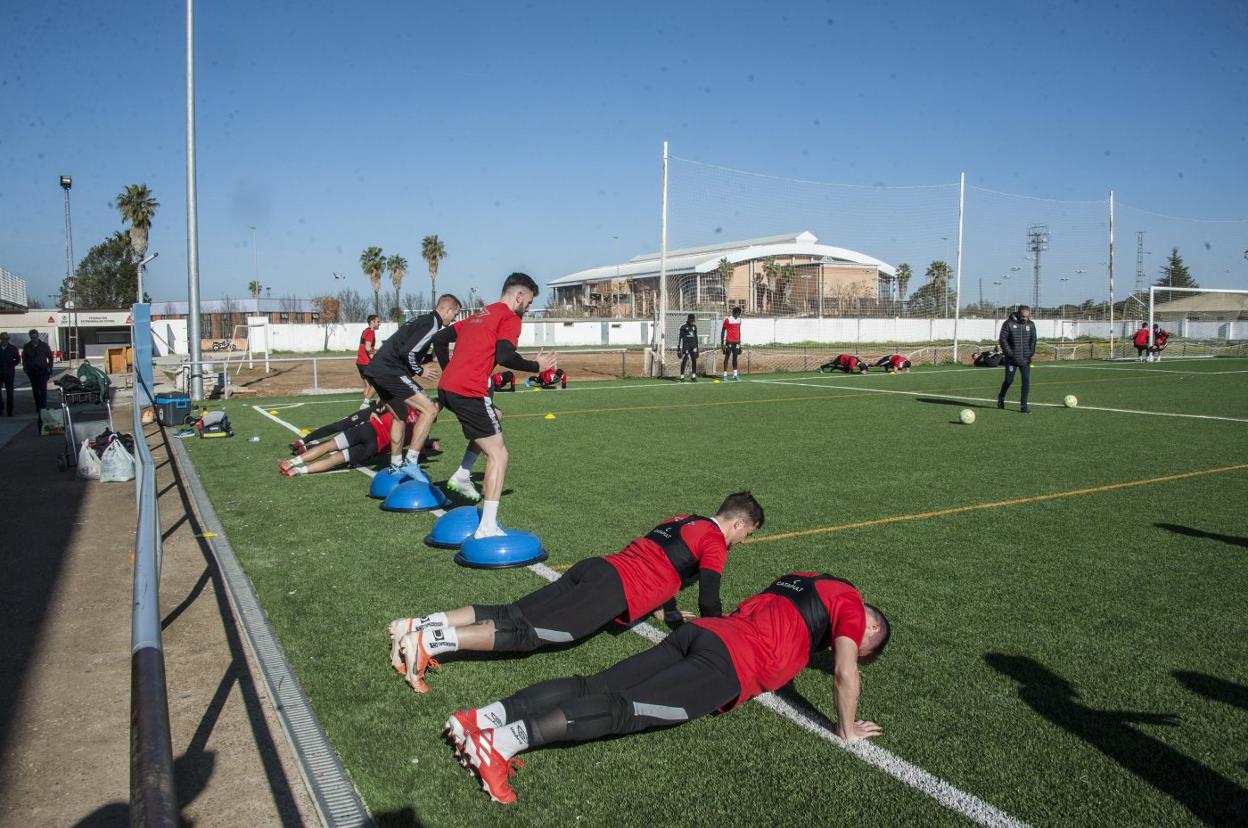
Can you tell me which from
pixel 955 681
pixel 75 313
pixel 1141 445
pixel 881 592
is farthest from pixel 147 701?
pixel 75 313

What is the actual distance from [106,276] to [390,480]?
290 ft

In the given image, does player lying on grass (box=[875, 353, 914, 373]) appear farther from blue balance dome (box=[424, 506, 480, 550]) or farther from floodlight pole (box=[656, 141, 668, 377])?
blue balance dome (box=[424, 506, 480, 550])

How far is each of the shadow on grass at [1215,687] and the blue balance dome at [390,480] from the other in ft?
21.7

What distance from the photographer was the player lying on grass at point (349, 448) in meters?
10.5

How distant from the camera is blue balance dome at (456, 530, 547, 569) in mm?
6281

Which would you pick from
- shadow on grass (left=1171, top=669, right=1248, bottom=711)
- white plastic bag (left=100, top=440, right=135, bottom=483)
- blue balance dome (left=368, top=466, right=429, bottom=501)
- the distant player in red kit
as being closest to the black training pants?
shadow on grass (left=1171, top=669, right=1248, bottom=711)

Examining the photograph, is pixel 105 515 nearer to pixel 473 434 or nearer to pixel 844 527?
pixel 473 434

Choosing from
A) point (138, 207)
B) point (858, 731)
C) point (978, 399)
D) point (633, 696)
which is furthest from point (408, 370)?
point (138, 207)

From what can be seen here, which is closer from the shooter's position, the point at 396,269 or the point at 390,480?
the point at 390,480

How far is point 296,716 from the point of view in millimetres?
4098

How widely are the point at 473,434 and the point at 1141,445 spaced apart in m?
11.1

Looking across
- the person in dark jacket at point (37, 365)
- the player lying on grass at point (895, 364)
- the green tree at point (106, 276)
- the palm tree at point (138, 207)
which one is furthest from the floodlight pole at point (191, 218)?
the green tree at point (106, 276)

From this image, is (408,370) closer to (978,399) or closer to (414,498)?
(414,498)

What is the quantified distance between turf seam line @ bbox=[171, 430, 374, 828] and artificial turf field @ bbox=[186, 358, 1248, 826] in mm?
78
